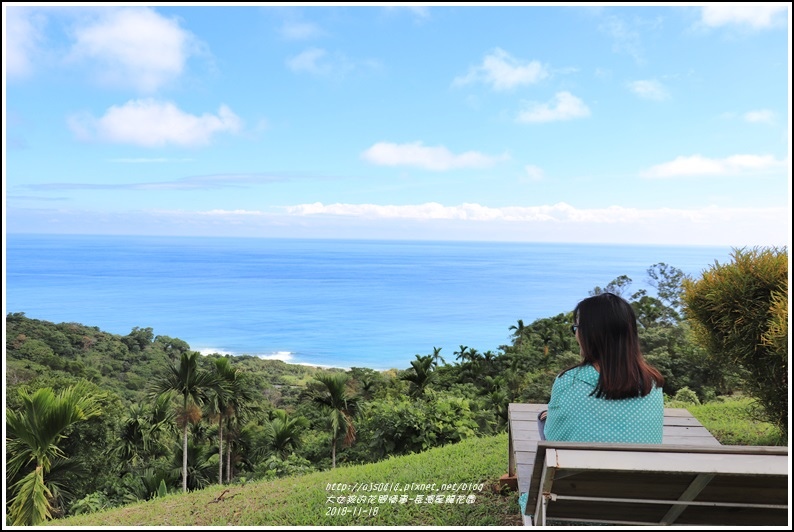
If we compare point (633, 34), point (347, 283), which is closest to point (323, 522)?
point (633, 34)

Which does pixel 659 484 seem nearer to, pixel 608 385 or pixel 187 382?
pixel 608 385

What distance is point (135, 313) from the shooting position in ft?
186

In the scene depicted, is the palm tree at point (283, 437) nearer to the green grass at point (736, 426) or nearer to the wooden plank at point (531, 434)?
the green grass at point (736, 426)

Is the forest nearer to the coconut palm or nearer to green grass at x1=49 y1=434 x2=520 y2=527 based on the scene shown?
the coconut palm

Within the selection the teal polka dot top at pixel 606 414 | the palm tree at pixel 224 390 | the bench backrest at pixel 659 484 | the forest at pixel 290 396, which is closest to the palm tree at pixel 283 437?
the forest at pixel 290 396

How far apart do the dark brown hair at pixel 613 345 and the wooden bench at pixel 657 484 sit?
21 cm

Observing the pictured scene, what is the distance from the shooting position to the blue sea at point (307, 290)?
50.0m

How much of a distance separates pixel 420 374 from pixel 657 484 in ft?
55.3

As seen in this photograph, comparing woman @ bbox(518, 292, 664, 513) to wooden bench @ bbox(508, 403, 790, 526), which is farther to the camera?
woman @ bbox(518, 292, 664, 513)

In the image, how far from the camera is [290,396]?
29.1 meters

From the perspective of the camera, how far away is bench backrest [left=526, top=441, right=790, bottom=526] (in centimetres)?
149

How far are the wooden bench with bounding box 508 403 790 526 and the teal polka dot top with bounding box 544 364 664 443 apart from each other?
0.38 feet

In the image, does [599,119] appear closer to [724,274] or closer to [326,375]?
[326,375]

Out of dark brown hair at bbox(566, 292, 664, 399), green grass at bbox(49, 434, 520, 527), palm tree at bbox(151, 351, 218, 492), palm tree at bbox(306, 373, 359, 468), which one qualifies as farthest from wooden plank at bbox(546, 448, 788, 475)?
palm tree at bbox(306, 373, 359, 468)
